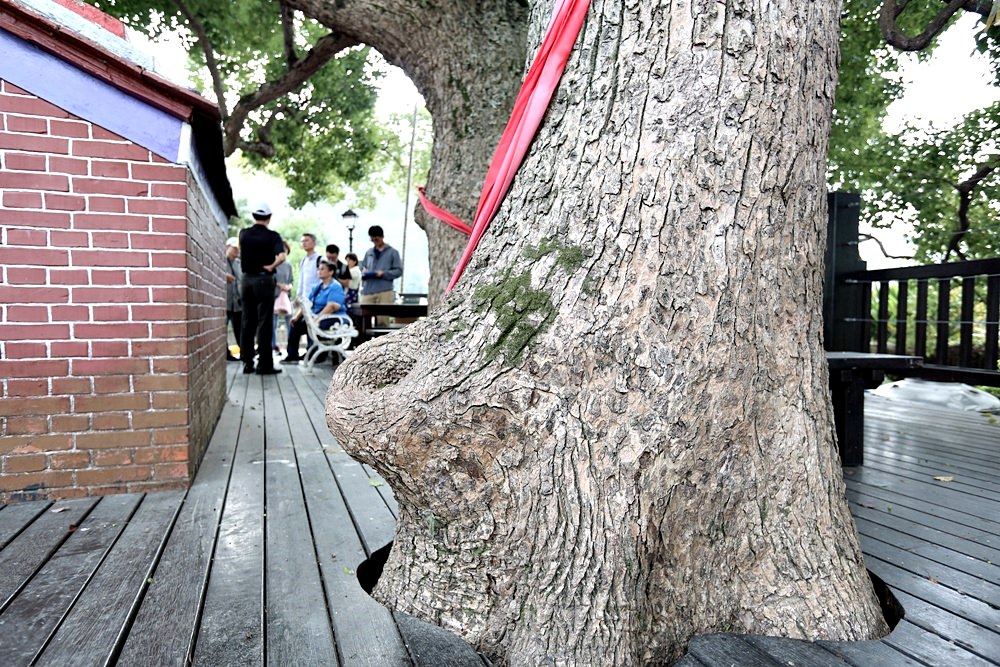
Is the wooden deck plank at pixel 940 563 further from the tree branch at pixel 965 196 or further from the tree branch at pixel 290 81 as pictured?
the tree branch at pixel 965 196

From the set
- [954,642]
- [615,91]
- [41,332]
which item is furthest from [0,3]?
[954,642]

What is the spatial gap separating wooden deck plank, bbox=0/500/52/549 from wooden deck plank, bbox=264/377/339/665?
3.14ft

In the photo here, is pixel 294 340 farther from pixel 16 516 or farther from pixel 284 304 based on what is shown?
pixel 16 516

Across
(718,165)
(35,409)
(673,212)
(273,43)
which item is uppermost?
(273,43)

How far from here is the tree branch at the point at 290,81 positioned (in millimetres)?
7055

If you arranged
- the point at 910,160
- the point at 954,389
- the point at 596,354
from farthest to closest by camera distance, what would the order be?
the point at 910,160
the point at 954,389
the point at 596,354

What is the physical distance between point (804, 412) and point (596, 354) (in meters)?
0.72

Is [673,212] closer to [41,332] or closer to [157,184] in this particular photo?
[157,184]

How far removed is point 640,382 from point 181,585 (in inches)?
64.4

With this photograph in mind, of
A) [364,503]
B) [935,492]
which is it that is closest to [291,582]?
[364,503]

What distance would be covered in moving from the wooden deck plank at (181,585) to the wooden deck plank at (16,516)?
591 mm

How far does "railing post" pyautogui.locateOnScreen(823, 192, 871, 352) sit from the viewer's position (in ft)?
20.4

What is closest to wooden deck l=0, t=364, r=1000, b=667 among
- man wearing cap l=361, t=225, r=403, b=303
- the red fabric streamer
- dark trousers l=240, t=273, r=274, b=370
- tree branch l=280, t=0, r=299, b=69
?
the red fabric streamer

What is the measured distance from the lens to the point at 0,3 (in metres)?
2.74
